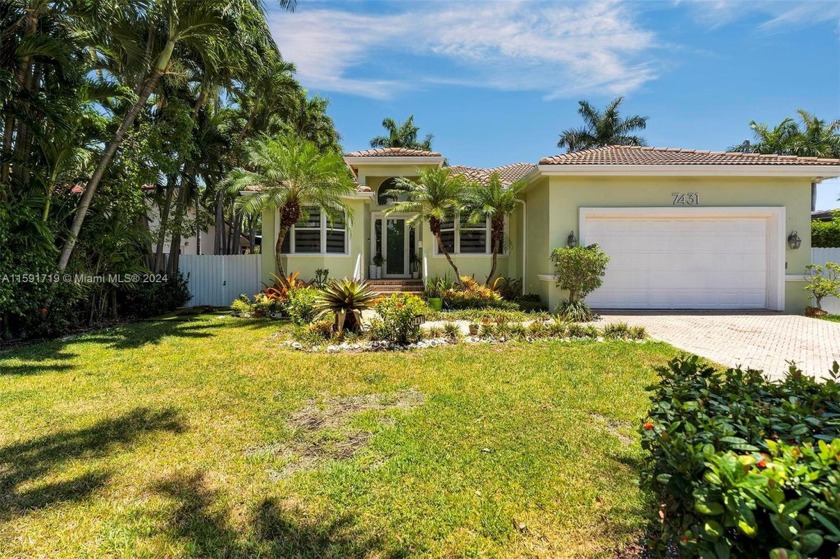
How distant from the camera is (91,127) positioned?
30.4 feet

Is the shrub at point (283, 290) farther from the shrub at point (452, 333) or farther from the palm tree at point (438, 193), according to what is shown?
the shrub at point (452, 333)

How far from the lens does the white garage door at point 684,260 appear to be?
467 inches

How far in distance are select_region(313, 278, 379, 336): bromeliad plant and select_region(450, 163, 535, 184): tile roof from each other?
793 cm

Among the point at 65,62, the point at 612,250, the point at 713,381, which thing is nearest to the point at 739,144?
the point at 612,250

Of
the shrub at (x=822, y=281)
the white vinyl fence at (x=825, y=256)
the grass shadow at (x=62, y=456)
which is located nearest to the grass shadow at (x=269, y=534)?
the grass shadow at (x=62, y=456)

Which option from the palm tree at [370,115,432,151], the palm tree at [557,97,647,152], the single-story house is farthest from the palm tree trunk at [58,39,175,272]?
the palm tree at [557,97,647,152]

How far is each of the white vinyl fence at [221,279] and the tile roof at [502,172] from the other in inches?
345

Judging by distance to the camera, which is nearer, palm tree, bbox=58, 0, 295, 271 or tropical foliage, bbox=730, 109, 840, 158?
palm tree, bbox=58, 0, 295, 271

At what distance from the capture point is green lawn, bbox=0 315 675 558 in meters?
2.56

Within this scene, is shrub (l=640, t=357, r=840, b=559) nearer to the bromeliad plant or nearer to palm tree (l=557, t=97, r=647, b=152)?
the bromeliad plant

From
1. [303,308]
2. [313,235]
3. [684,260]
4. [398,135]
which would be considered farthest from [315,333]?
[398,135]

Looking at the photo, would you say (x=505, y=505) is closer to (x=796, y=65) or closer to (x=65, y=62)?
(x=65, y=62)

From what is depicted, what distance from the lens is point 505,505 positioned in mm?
2852

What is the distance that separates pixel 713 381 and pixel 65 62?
1176 cm
